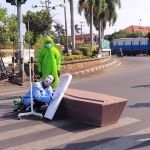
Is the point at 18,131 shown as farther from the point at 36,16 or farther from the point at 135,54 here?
the point at 135,54

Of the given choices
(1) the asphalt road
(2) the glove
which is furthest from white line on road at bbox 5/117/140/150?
(2) the glove

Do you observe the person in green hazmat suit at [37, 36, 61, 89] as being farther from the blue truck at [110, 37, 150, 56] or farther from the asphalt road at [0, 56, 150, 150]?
the blue truck at [110, 37, 150, 56]

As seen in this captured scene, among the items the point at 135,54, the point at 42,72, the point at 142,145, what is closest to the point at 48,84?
the point at 42,72

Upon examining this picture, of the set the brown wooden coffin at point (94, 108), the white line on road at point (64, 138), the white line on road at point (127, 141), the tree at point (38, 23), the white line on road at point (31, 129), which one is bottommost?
the white line on road at point (127, 141)

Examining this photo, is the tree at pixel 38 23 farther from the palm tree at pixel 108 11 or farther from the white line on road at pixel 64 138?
the white line on road at pixel 64 138

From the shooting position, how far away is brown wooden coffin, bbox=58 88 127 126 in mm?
5973

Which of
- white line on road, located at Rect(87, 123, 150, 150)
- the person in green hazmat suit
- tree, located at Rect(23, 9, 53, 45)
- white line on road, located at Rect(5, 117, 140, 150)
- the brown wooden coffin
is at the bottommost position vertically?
white line on road, located at Rect(87, 123, 150, 150)

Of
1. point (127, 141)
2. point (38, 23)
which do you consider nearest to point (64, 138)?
point (127, 141)

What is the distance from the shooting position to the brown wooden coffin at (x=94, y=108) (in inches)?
235

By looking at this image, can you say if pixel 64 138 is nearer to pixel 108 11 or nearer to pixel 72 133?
pixel 72 133

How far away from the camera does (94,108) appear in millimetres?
5980

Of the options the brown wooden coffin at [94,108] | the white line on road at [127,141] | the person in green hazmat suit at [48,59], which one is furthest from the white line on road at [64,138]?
the person in green hazmat suit at [48,59]

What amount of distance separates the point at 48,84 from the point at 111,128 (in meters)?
2.01

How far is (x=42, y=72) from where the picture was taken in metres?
8.46
